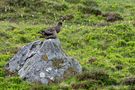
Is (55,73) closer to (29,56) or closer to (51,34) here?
(29,56)

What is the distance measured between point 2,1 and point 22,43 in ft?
29.7

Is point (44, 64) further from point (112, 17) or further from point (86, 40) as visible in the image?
point (112, 17)

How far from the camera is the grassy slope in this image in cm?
1758

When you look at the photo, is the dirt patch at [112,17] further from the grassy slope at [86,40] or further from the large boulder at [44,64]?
the large boulder at [44,64]

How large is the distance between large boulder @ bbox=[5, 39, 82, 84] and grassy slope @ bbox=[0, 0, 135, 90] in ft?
1.33

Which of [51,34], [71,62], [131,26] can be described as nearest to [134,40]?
[131,26]

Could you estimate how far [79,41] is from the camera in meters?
25.4

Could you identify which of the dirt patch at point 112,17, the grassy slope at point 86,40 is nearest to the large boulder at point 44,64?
the grassy slope at point 86,40

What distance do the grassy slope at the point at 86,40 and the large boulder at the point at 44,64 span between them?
0.41 meters

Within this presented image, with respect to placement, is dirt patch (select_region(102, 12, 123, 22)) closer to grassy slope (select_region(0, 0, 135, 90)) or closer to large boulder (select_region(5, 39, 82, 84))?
grassy slope (select_region(0, 0, 135, 90))

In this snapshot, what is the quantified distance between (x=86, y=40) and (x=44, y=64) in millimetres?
8360

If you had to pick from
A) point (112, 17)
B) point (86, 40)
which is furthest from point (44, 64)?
point (112, 17)

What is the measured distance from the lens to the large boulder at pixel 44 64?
17391mm

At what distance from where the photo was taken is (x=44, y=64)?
1777 cm
